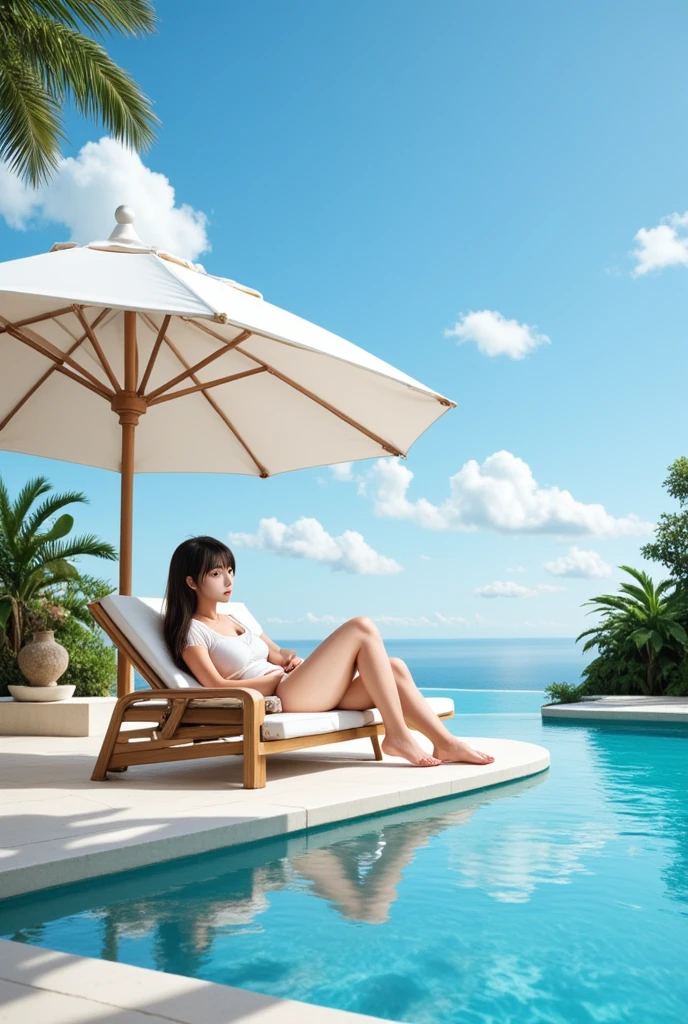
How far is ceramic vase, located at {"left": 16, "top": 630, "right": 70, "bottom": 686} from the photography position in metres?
8.49

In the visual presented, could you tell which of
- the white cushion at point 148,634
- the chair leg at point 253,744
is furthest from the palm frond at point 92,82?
the chair leg at point 253,744

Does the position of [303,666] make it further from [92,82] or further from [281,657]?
[92,82]

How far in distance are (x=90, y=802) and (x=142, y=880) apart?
1.11 m

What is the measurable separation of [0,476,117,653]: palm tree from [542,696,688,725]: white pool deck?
18.9ft

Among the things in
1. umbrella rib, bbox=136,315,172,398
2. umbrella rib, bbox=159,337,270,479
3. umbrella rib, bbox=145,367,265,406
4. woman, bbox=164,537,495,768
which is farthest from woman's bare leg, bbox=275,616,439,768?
umbrella rib, bbox=159,337,270,479

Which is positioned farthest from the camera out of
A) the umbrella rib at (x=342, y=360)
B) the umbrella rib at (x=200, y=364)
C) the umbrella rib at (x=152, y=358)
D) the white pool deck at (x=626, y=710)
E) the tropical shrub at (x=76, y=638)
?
the white pool deck at (x=626, y=710)

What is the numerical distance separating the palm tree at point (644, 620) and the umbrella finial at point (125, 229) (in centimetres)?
944

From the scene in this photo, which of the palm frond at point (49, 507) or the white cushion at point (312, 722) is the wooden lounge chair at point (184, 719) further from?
the palm frond at point (49, 507)

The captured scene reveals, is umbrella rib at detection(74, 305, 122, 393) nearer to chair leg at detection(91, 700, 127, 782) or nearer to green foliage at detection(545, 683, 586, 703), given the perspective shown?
chair leg at detection(91, 700, 127, 782)

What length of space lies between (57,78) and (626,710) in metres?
11.3

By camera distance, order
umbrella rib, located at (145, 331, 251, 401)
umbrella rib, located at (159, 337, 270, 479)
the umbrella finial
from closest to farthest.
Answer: the umbrella finial
umbrella rib, located at (145, 331, 251, 401)
umbrella rib, located at (159, 337, 270, 479)

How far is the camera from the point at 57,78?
43.2ft

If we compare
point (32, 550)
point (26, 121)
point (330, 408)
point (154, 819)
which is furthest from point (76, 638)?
point (26, 121)

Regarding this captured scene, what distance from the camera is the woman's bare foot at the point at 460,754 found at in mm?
5613
